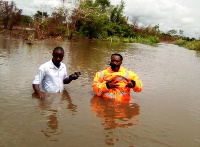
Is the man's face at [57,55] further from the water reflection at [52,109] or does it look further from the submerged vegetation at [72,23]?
the submerged vegetation at [72,23]

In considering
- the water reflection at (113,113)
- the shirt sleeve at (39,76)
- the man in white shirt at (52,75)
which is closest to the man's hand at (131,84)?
the water reflection at (113,113)

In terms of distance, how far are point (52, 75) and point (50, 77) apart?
0.21 feet

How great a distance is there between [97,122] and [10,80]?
136 inches

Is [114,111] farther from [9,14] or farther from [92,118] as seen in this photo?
[9,14]

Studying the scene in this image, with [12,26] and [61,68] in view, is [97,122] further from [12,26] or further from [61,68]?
[12,26]

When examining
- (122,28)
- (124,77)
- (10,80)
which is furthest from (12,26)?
(124,77)

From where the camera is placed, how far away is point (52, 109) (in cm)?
457

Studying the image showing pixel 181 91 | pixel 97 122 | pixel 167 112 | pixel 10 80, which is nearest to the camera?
pixel 97 122

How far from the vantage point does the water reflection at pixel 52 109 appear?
352cm

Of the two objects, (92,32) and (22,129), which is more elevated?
(92,32)

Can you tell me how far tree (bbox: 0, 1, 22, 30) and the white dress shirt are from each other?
3018 centimetres

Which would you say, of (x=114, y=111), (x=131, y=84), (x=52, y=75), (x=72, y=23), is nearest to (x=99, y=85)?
(x=131, y=84)

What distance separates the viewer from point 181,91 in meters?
7.09

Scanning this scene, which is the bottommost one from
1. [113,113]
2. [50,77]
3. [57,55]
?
[113,113]
